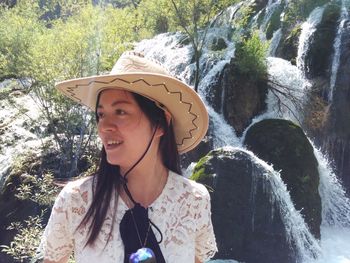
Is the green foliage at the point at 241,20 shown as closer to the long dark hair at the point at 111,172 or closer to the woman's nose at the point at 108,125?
the long dark hair at the point at 111,172

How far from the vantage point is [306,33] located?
→ 11.8 meters

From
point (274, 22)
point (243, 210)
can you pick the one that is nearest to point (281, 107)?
point (274, 22)

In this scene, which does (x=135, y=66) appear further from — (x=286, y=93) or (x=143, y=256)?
(x=286, y=93)

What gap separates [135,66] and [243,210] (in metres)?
5.49

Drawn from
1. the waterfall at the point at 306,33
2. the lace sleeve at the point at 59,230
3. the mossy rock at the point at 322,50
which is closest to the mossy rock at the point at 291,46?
the waterfall at the point at 306,33

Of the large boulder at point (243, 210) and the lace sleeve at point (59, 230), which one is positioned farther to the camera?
the large boulder at point (243, 210)

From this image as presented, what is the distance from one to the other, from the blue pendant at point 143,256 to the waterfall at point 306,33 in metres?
10.4

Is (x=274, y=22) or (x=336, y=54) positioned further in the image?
(x=274, y=22)

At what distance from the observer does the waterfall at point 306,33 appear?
11.4m

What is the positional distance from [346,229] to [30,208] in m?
5.50

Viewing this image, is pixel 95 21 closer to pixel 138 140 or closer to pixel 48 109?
pixel 48 109

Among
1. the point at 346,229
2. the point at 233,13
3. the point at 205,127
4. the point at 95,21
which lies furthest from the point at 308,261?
the point at 233,13

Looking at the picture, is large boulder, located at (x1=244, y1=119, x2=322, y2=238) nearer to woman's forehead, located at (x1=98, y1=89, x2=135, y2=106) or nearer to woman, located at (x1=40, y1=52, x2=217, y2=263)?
woman, located at (x1=40, y1=52, x2=217, y2=263)

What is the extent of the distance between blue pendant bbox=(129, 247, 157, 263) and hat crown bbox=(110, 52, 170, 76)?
528 mm
